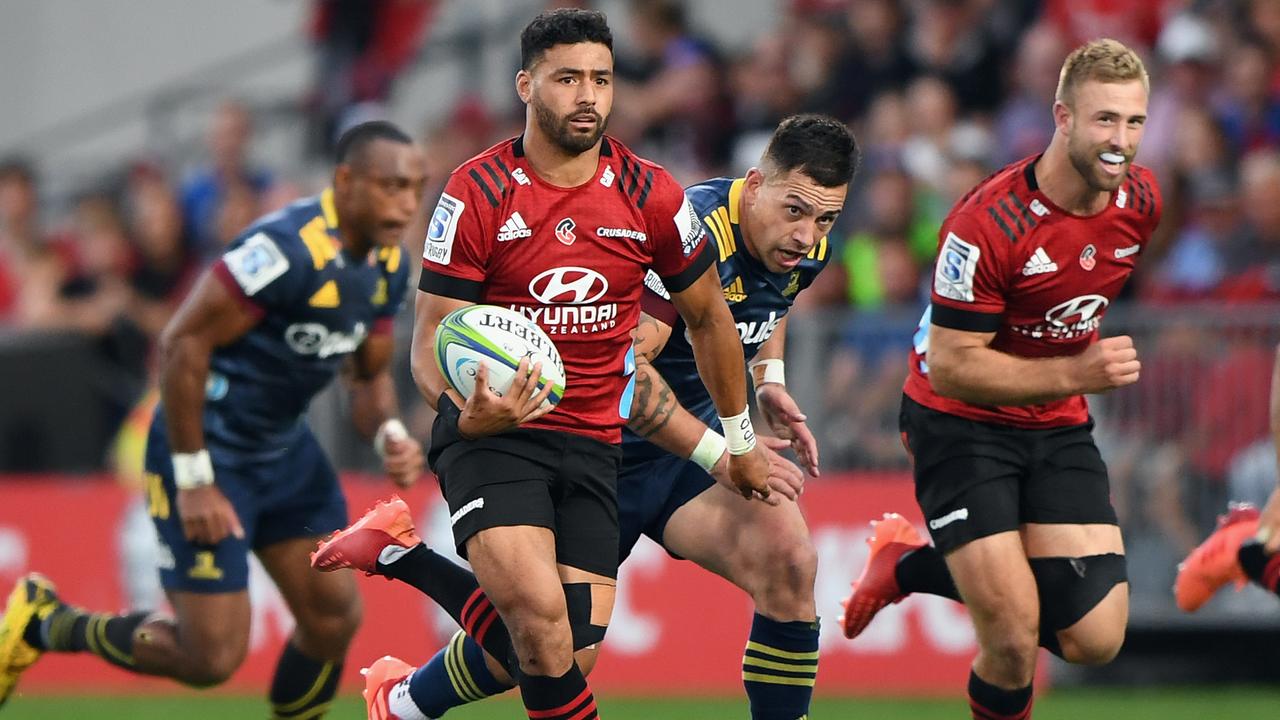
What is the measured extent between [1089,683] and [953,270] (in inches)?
213

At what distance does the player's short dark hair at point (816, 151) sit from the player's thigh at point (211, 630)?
3.05 m

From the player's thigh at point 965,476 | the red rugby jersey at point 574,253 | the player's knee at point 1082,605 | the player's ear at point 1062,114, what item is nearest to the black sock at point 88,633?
the red rugby jersey at point 574,253

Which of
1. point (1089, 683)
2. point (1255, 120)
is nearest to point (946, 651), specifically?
point (1089, 683)

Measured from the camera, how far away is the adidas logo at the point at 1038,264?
25.0ft

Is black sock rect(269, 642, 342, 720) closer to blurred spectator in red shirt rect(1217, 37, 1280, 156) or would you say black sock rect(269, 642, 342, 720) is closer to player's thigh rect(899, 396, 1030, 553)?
player's thigh rect(899, 396, 1030, 553)

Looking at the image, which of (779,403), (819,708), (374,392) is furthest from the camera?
(819,708)

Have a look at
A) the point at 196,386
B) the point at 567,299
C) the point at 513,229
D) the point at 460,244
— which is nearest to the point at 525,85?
the point at 513,229

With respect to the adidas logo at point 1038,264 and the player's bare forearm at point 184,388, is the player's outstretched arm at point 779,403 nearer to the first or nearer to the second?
the adidas logo at point 1038,264

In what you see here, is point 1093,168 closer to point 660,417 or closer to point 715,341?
point 715,341

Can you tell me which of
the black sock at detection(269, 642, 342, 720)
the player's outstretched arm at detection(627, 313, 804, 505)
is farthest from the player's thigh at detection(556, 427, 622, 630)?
the black sock at detection(269, 642, 342, 720)

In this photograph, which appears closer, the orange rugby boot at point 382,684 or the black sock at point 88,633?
the orange rugby boot at point 382,684

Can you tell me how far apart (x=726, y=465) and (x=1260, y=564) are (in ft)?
8.23

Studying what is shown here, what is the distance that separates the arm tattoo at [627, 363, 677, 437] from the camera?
7.45 meters

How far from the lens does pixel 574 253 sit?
698 cm
